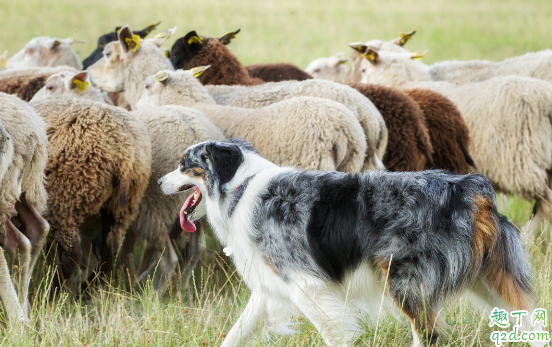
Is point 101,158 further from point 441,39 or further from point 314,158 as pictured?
point 441,39

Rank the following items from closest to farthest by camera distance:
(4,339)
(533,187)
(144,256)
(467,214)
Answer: (467,214) → (4,339) → (144,256) → (533,187)

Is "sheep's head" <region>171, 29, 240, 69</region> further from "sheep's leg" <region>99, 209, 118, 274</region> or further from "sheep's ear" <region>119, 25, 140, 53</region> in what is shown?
"sheep's leg" <region>99, 209, 118, 274</region>

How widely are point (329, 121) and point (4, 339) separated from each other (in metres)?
2.59

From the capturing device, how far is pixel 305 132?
15.0 feet

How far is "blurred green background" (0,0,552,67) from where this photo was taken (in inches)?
742

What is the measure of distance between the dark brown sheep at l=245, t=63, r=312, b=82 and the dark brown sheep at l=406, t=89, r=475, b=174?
2.21m

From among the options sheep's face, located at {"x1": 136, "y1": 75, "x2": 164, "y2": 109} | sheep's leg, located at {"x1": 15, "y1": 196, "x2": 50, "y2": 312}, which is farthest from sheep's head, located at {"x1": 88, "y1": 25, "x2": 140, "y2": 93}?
sheep's leg, located at {"x1": 15, "y1": 196, "x2": 50, "y2": 312}

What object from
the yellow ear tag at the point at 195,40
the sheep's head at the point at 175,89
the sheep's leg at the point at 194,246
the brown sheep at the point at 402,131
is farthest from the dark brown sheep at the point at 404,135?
the yellow ear tag at the point at 195,40

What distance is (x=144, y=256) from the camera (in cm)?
521

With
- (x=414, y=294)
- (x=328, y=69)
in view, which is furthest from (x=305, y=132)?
(x=328, y=69)

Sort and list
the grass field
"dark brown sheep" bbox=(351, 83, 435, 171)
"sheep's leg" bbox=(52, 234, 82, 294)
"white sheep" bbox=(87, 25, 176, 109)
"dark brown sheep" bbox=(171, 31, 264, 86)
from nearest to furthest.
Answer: "sheep's leg" bbox=(52, 234, 82, 294), "dark brown sheep" bbox=(351, 83, 435, 171), "white sheep" bbox=(87, 25, 176, 109), "dark brown sheep" bbox=(171, 31, 264, 86), the grass field

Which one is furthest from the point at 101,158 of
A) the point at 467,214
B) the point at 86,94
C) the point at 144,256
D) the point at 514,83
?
the point at 514,83

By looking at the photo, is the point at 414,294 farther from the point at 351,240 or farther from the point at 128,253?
the point at 128,253

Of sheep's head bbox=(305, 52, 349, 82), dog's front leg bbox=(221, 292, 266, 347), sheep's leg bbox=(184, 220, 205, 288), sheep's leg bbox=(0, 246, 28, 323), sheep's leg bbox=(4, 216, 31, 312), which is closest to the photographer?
dog's front leg bbox=(221, 292, 266, 347)
